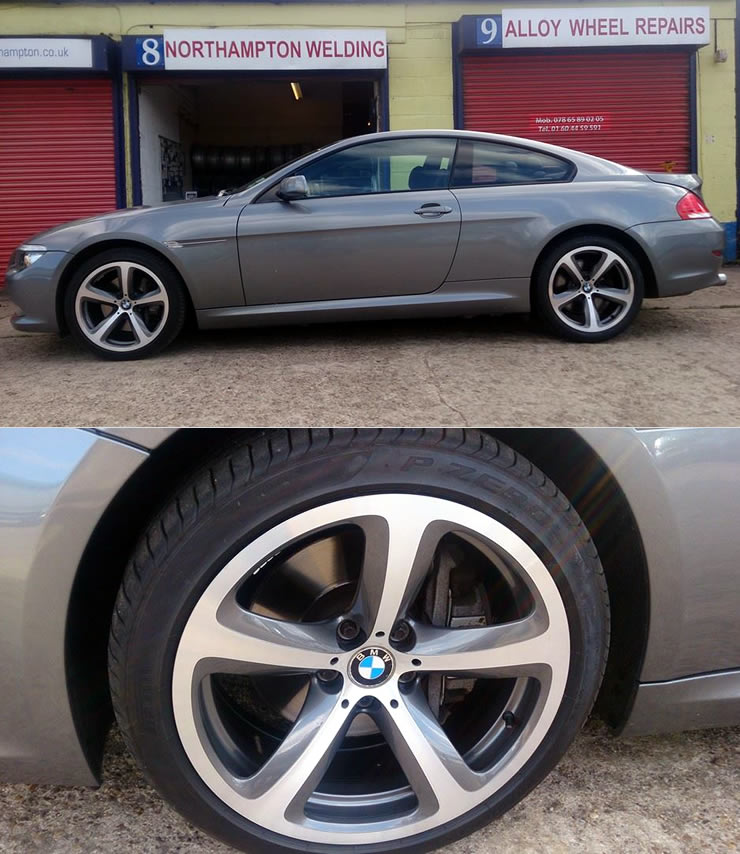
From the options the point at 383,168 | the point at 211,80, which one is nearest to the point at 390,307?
the point at 383,168

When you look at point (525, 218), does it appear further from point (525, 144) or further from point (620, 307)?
point (620, 307)

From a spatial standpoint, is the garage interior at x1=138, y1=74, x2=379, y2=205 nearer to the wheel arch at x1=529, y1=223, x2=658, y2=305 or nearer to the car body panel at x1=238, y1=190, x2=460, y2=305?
the car body panel at x1=238, y1=190, x2=460, y2=305

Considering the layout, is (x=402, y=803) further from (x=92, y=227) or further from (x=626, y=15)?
(x=626, y=15)

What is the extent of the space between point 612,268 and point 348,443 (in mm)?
4164

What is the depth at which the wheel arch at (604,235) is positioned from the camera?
520 centimetres

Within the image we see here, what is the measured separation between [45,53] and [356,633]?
995cm

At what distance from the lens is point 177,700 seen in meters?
1.56

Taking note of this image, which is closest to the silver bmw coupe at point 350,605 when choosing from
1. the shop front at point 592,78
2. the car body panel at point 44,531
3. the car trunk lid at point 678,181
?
the car body panel at point 44,531

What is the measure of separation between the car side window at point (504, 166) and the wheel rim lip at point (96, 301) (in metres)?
1.98

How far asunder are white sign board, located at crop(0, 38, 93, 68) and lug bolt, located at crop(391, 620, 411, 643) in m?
9.68

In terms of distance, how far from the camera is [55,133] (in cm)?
1004

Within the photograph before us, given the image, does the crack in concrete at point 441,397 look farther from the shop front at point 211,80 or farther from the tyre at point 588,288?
the shop front at point 211,80

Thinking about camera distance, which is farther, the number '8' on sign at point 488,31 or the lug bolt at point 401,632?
the number '8' on sign at point 488,31

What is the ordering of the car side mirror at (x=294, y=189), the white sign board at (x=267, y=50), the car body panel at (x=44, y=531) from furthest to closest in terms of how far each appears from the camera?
the white sign board at (x=267, y=50) < the car side mirror at (x=294, y=189) < the car body panel at (x=44, y=531)
